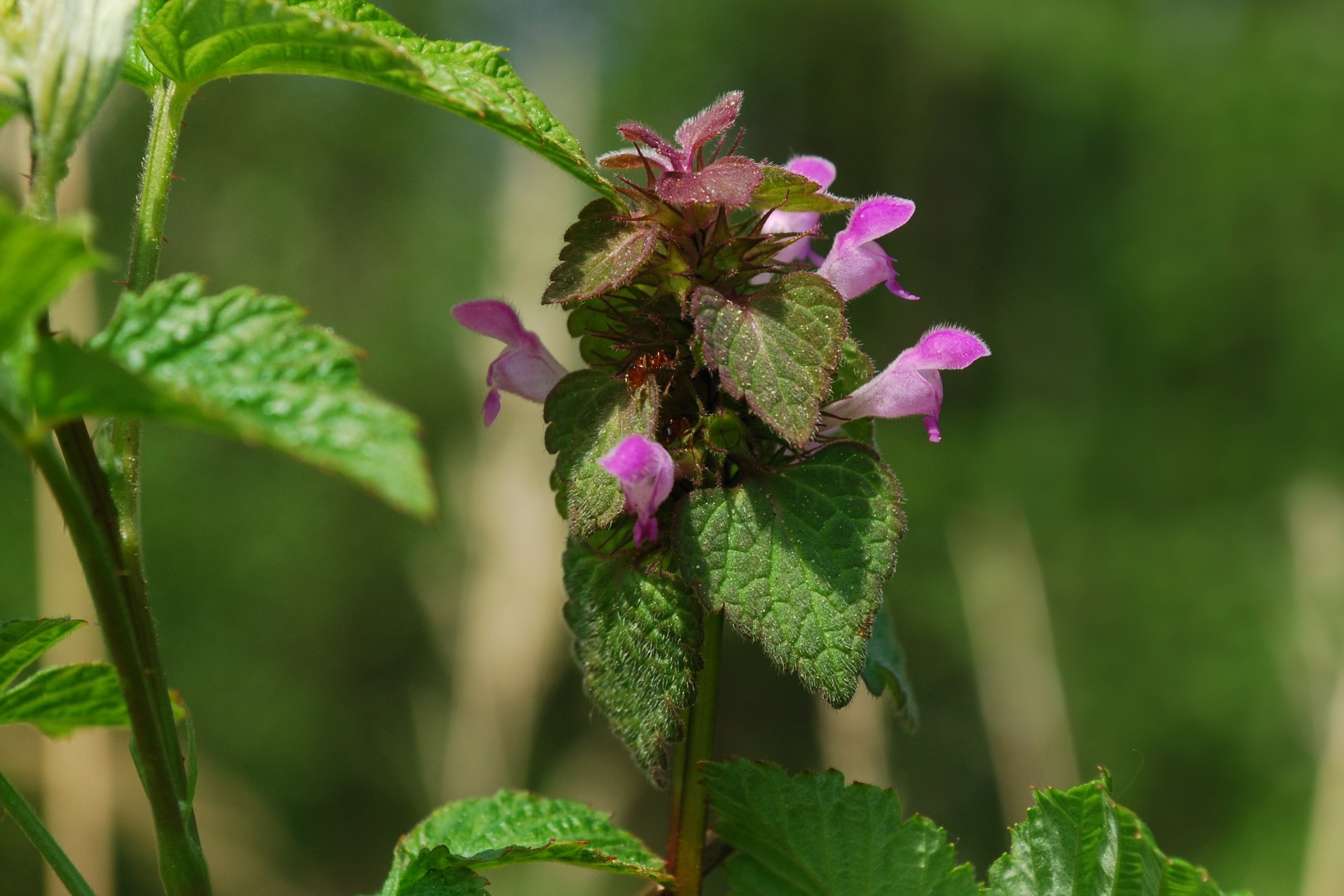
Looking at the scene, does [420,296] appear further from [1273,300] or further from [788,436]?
[788,436]

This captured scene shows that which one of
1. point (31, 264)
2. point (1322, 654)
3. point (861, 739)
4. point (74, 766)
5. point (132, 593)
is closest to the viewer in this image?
point (31, 264)

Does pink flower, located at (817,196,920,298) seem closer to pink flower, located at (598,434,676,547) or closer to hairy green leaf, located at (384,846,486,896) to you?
pink flower, located at (598,434,676,547)

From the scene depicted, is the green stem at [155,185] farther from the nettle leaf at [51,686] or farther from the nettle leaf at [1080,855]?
the nettle leaf at [1080,855]

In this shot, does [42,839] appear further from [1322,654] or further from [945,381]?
[945,381]

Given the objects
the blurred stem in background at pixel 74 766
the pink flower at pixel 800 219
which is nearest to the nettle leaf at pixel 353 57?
the pink flower at pixel 800 219

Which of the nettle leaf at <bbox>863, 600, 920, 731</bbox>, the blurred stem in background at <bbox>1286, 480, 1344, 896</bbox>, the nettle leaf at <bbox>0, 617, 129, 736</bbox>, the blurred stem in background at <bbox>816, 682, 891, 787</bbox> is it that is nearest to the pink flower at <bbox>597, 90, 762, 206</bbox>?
the nettle leaf at <bbox>863, 600, 920, 731</bbox>

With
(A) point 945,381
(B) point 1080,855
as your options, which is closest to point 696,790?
(B) point 1080,855

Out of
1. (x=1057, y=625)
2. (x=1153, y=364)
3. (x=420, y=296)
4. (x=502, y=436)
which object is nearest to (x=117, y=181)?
(x=420, y=296)
